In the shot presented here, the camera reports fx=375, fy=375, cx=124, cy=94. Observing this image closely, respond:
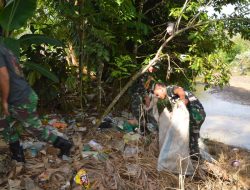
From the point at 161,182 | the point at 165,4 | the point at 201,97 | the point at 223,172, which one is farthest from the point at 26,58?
the point at 201,97

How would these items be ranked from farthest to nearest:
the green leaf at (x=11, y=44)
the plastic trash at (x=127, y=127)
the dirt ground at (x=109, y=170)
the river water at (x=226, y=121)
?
the river water at (x=226, y=121)
the plastic trash at (x=127, y=127)
the green leaf at (x=11, y=44)
the dirt ground at (x=109, y=170)

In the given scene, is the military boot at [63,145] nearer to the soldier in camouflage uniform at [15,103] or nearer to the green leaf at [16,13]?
the soldier in camouflage uniform at [15,103]

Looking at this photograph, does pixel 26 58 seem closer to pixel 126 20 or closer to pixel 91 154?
pixel 126 20

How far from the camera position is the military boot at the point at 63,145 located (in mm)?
3744

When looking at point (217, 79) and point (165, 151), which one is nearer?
point (165, 151)

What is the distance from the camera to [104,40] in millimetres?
4609

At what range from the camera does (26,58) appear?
5352 mm

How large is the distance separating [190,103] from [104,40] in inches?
51.3

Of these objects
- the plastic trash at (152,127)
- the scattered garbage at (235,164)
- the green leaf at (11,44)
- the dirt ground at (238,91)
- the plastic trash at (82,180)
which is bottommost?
the dirt ground at (238,91)

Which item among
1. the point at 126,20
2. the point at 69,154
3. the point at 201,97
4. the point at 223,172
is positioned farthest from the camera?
the point at 201,97

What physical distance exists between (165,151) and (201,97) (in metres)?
8.48

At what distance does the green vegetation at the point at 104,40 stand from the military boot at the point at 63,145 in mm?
922

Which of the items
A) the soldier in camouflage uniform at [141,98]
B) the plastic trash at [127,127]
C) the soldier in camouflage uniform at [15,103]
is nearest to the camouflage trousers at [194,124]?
the soldier in camouflage uniform at [141,98]

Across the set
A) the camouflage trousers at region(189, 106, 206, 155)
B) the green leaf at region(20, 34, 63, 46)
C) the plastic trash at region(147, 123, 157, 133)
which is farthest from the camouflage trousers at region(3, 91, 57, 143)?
the plastic trash at region(147, 123, 157, 133)
